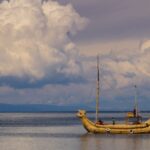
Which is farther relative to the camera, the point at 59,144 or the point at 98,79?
the point at 98,79

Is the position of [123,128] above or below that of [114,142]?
above

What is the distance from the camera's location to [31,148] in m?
78.2

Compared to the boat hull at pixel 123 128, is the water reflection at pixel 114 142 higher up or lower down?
lower down

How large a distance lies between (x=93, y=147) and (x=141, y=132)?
905 inches

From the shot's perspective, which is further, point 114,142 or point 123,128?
point 123,128

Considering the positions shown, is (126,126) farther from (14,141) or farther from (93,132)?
(14,141)

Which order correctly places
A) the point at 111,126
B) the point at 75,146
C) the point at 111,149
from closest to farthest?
the point at 111,149 → the point at 75,146 → the point at 111,126

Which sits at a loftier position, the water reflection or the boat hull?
the boat hull

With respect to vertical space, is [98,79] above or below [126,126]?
above

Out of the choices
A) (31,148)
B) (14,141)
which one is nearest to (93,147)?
(31,148)

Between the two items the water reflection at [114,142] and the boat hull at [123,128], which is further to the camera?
the boat hull at [123,128]

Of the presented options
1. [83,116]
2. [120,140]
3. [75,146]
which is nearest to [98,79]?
[83,116]

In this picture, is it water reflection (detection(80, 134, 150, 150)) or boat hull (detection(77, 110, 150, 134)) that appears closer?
water reflection (detection(80, 134, 150, 150))

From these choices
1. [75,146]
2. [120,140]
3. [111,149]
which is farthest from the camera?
[120,140]
